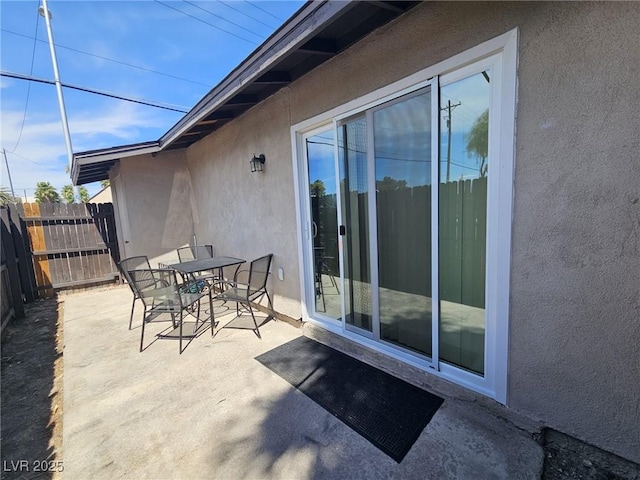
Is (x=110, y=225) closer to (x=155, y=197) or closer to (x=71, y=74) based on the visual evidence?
(x=155, y=197)

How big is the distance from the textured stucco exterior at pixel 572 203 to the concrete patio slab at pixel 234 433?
0.40m

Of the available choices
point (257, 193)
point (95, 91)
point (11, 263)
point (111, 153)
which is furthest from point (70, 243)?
point (257, 193)

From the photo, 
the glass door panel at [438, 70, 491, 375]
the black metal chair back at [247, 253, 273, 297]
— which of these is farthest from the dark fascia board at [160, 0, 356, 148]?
the black metal chair back at [247, 253, 273, 297]

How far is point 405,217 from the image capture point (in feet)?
7.47

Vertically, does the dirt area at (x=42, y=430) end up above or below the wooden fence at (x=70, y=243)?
below

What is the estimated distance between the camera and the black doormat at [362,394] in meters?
1.79

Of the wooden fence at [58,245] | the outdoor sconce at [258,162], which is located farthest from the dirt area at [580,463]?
the wooden fence at [58,245]

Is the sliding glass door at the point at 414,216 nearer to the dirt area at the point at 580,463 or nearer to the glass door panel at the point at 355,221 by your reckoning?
the glass door panel at the point at 355,221

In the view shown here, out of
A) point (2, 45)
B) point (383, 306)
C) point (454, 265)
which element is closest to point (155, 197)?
point (383, 306)

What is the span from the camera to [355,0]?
5.00 feet

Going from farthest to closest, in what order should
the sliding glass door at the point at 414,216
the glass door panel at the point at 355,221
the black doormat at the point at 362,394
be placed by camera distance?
the glass door panel at the point at 355,221
the sliding glass door at the point at 414,216
the black doormat at the point at 362,394

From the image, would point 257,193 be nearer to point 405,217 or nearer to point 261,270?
point 261,270

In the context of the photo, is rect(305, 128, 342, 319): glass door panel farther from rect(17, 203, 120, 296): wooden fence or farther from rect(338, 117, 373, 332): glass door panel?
rect(17, 203, 120, 296): wooden fence

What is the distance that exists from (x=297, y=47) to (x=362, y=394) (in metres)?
2.66
